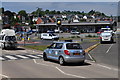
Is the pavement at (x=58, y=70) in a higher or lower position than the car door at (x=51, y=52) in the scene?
lower

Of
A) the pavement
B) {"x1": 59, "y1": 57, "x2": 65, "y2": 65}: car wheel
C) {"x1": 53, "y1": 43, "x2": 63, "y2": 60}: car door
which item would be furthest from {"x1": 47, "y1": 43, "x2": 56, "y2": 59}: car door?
{"x1": 59, "y1": 57, "x2": 65, "y2": 65}: car wheel

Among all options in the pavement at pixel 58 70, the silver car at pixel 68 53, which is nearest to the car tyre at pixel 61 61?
the silver car at pixel 68 53

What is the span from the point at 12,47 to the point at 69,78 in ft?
69.5

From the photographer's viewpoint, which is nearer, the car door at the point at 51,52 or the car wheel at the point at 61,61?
the car wheel at the point at 61,61

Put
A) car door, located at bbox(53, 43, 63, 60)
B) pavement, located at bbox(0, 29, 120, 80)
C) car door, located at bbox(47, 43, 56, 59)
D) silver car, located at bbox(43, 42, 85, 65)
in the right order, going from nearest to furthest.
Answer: pavement, located at bbox(0, 29, 120, 80) → silver car, located at bbox(43, 42, 85, 65) → car door, located at bbox(53, 43, 63, 60) → car door, located at bbox(47, 43, 56, 59)

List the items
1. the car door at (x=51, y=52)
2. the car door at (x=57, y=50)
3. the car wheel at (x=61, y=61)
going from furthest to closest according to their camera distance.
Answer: the car door at (x=51, y=52) < the car door at (x=57, y=50) < the car wheel at (x=61, y=61)

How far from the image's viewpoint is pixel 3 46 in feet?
108

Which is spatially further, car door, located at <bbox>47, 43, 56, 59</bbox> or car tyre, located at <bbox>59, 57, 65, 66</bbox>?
car door, located at <bbox>47, 43, 56, 59</bbox>

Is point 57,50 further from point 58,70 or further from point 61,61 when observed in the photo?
point 58,70

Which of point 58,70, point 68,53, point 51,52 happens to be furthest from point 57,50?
point 58,70

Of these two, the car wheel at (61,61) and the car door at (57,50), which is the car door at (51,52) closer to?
the car door at (57,50)

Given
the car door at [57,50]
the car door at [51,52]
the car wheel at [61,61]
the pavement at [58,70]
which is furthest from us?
the car door at [51,52]

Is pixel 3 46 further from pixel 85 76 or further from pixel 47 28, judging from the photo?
pixel 47 28

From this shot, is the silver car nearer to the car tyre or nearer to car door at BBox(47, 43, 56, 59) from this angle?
the car tyre
